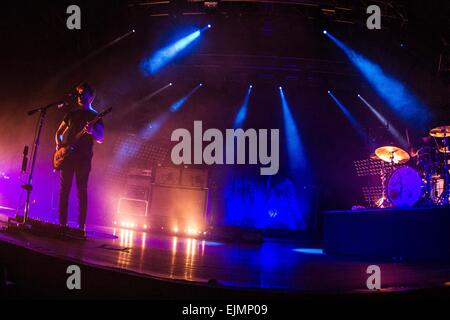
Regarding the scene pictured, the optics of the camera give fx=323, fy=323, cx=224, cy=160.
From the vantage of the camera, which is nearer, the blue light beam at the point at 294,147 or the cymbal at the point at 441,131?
the cymbal at the point at 441,131

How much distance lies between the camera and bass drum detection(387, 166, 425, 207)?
502cm

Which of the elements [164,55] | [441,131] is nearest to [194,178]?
[164,55]

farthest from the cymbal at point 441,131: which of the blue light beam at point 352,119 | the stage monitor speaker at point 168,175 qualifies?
the stage monitor speaker at point 168,175

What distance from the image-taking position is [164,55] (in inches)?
306

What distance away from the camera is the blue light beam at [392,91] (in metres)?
6.82

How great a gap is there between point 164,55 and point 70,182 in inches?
195

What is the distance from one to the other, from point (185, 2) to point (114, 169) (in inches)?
183

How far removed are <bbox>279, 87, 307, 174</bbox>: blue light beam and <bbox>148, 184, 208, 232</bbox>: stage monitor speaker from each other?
282cm

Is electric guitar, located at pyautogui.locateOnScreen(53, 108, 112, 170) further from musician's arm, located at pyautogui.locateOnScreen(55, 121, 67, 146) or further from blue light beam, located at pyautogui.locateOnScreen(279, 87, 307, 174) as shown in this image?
blue light beam, located at pyautogui.locateOnScreen(279, 87, 307, 174)

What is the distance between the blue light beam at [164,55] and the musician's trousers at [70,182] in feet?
15.0

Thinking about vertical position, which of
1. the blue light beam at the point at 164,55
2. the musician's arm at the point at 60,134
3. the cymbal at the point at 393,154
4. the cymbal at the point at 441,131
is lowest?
the musician's arm at the point at 60,134

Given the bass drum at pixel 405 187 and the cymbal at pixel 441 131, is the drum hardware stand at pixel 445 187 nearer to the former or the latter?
the cymbal at pixel 441 131

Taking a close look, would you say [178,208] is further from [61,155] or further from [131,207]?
[61,155]

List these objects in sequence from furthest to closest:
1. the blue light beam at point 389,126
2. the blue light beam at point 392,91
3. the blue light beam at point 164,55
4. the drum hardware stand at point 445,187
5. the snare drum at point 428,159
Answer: the blue light beam at point 164,55, the blue light beam at point 389,126, the blue light beam at point 392,91, the snare drum at point 428,159, the drum hardware stand at point 445,187
